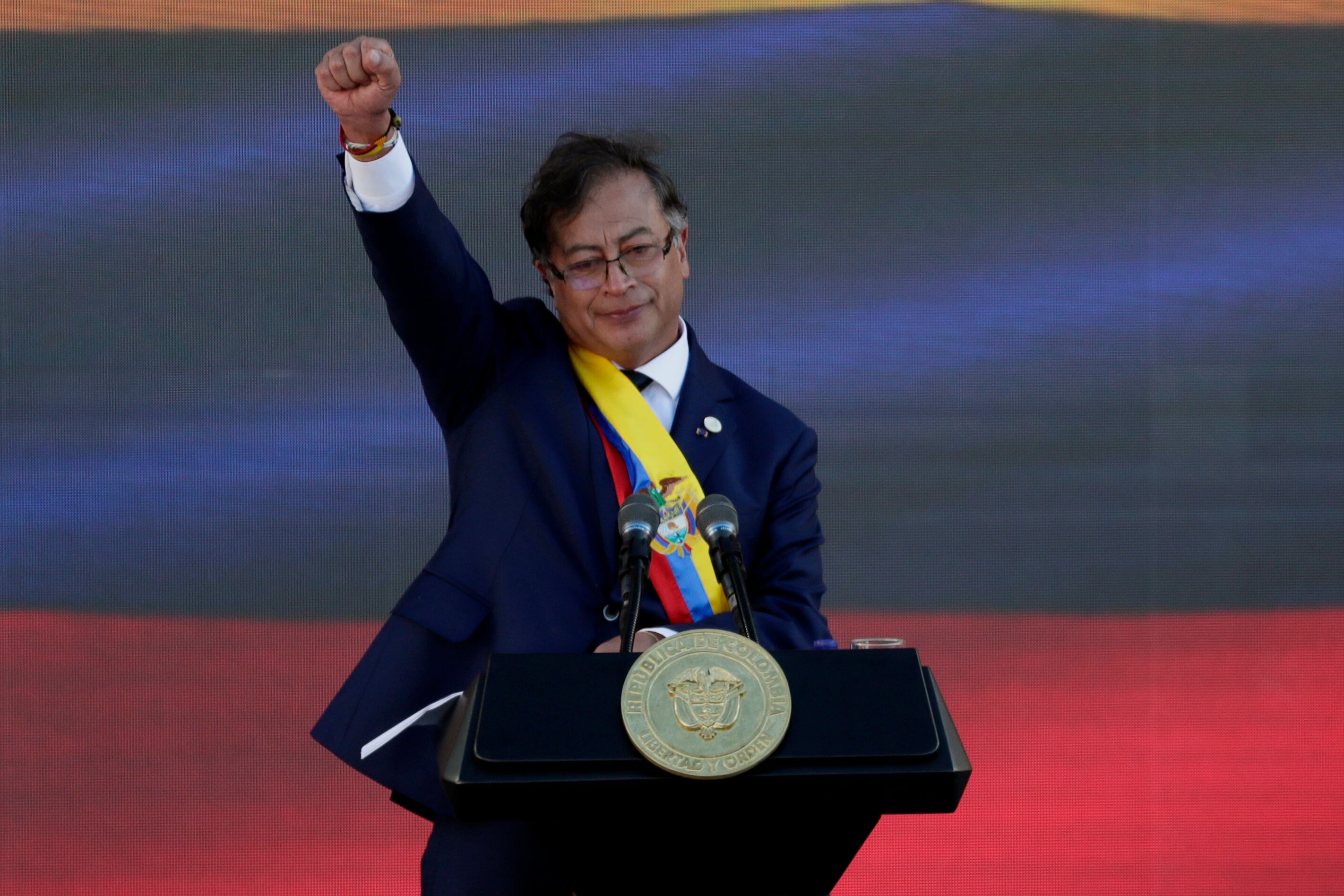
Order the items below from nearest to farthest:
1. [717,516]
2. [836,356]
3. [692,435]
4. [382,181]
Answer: [717,516] → [382,181] → [692,435] → [836,356]

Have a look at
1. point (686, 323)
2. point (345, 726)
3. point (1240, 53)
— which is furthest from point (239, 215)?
point (1240, 53)

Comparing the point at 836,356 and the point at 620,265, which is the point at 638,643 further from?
the point at 836,356

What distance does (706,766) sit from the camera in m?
1.23

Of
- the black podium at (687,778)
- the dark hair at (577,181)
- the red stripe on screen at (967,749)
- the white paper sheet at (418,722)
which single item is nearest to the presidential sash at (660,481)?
the dark hair at (577,181)

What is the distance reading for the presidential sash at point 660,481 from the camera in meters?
1.75

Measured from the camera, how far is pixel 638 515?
147 centimetres

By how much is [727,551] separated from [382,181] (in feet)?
1.81

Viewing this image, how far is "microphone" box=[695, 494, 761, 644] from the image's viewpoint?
140 centimetres

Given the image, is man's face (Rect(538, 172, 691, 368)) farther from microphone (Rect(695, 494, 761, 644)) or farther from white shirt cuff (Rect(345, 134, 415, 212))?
microphone (Rect(695, 494, 761, 644))

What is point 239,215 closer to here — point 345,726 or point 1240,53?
point 345,726

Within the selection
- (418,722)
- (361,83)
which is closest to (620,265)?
(361,83)

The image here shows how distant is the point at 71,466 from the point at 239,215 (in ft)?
2.12

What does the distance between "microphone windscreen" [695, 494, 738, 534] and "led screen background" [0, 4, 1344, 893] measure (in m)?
1.77

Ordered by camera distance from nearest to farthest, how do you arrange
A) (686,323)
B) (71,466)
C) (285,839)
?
(686,323)
(285,839)
(71,466)
